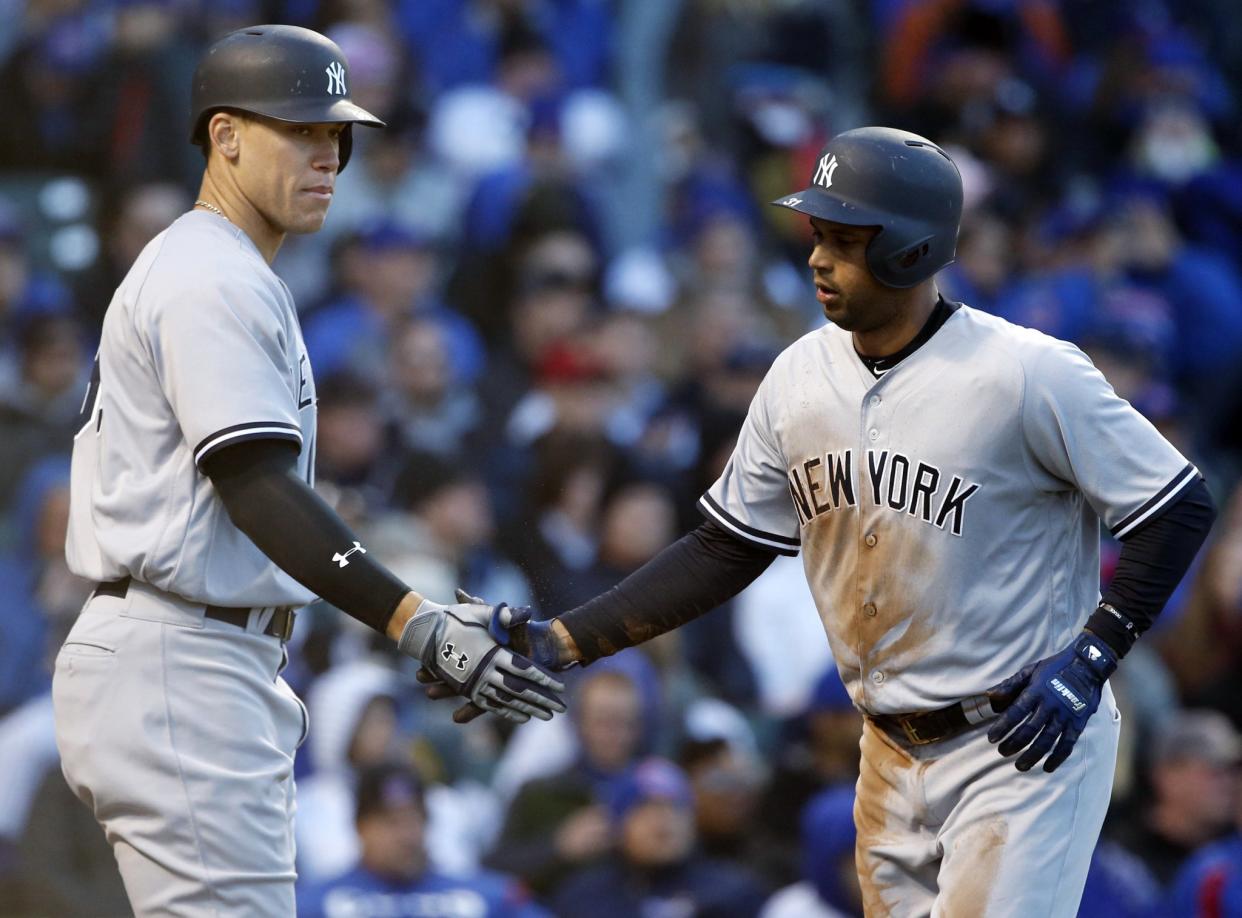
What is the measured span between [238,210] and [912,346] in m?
1.45

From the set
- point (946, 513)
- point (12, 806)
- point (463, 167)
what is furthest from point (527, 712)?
point (463, 167)

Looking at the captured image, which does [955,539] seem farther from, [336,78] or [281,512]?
[336,78]

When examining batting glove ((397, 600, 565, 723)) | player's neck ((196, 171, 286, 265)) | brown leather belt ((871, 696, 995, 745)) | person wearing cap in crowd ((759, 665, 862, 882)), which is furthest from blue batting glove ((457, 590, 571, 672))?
person wearing cap in crowd ((759, 665, 862, 882))

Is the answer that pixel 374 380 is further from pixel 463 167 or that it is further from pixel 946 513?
pixel 946 513

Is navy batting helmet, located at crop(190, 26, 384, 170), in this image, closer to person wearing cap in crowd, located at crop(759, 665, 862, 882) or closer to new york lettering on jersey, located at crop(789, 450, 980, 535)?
new york lettering on jersey, located at crop(789, 450, 980, 535)

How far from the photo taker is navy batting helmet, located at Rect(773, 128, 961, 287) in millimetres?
4004

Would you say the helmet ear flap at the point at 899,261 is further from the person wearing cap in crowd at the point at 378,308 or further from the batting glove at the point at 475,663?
the person wearing cap in crowd at the point at 378,308

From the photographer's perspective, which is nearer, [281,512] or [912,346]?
[281,512]

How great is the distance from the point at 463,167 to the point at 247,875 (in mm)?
6664

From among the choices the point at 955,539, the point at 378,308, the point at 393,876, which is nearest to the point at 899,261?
the point at 955,539

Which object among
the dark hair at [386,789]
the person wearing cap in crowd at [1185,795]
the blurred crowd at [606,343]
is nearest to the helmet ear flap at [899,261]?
the blurred crowd at [606,343]

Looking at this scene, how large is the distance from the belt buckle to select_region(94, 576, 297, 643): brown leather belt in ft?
4.28

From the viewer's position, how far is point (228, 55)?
396cm

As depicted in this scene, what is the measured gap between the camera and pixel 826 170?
412 cm
